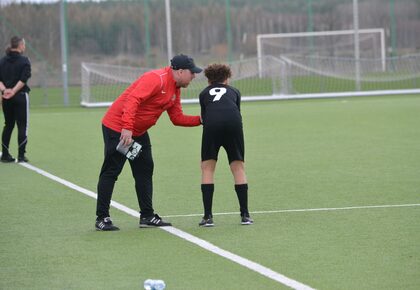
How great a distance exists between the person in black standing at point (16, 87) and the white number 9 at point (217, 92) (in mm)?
7272

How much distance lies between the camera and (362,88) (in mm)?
37750

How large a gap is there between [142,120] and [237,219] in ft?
4.70

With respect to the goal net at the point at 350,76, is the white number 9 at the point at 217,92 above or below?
above

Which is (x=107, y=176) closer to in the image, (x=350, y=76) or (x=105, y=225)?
(x=105, y=225)

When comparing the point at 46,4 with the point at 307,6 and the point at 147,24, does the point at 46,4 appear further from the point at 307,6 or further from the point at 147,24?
the point at 307,6

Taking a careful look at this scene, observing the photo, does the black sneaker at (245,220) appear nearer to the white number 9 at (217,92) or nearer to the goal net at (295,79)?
the white number 9 at (217,92)

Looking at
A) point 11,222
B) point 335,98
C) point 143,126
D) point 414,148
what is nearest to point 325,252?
point 143,126

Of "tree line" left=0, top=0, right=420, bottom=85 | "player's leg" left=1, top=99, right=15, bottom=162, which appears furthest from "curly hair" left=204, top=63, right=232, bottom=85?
"tree line" left=0, top=0, right=420, bottom=85

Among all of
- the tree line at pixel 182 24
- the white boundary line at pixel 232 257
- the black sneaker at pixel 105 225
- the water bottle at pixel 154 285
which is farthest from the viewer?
the tree line at pixel 182 24

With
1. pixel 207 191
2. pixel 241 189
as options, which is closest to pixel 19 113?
pixel 207 191

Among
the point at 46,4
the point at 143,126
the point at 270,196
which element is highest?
the point at 46,4

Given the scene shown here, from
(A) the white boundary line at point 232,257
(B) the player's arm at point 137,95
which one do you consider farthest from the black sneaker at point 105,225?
(B) the player's arm at point 137,95

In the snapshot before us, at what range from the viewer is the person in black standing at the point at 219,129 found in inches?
400

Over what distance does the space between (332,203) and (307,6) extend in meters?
35.5
